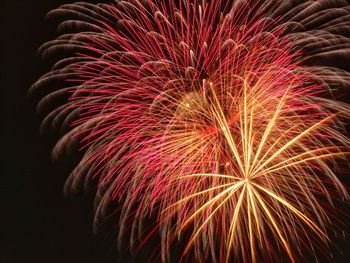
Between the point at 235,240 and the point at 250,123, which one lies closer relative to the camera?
the point at 250,123

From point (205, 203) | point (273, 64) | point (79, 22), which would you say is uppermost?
point (79, 22)

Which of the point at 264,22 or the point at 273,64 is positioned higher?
the point at 264,22

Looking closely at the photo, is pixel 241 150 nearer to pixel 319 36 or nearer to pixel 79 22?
pixel 319 36

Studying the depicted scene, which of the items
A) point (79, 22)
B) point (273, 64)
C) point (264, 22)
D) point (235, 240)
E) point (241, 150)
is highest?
point (79, 22)

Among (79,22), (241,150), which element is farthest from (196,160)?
(79,22)

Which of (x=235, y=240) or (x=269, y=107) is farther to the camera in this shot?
(x=235, y=240)

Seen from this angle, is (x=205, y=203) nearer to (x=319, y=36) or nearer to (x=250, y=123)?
(x=250, y=123)

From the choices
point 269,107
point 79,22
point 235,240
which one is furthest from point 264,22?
point 235,240

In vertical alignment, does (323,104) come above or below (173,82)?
below
